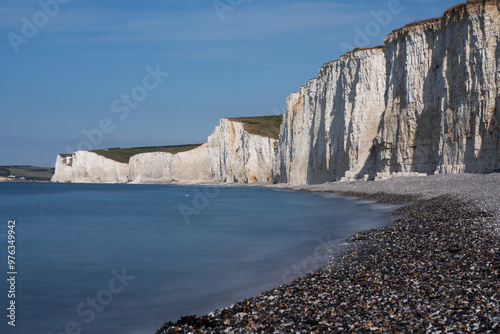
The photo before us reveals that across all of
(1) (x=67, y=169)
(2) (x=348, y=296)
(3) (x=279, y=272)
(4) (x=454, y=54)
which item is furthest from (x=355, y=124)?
(1) (x=67, y=169)

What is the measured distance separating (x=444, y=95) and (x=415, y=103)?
3212 millimetres

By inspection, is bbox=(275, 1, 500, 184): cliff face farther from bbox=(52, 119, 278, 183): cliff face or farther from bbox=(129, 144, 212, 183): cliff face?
bbox=(129, 144, 212, 183): cliff face

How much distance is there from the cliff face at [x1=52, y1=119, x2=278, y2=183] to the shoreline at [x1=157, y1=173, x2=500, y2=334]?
59222 mm

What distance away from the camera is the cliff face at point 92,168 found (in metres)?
102

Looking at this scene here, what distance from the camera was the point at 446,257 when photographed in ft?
23.6

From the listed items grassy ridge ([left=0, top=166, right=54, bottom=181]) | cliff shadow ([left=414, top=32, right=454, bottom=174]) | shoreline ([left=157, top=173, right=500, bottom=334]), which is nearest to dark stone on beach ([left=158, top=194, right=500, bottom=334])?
shoreline ([left=157, top=173, right=500, bottom=334])

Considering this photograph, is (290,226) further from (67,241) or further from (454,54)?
(454,54)

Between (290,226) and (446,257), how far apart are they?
9.51 meters

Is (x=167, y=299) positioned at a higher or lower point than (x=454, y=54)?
lower

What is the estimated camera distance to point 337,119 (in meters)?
44.0

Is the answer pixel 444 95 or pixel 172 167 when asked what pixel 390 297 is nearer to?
pixel 444 95

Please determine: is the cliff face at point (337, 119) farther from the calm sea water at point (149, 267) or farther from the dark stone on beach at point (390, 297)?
the dark stone on beach at point (390, 297)

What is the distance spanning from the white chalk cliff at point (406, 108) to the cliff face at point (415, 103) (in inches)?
2.4

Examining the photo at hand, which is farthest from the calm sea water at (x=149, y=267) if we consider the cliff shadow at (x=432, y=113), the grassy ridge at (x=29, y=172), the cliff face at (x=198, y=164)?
the grassy ridge at (x=29, y=172)
